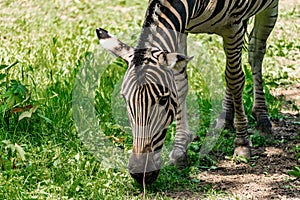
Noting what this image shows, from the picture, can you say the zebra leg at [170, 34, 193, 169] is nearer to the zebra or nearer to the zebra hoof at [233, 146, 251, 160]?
the zebra

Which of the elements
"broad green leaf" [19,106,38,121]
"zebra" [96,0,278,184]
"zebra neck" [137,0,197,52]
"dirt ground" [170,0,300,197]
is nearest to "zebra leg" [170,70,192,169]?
"zebra" [96,0,278,184]

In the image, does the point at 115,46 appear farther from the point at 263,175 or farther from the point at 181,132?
the point at 263,175

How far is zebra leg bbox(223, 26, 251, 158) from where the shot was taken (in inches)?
246

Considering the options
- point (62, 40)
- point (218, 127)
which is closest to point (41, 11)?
point (62, 40)

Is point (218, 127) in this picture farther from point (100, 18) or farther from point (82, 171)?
point (100, 18)

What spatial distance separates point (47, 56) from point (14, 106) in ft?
8.57

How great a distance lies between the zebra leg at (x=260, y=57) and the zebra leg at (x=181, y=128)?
3.70 feet

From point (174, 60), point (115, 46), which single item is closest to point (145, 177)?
point (174, 60)

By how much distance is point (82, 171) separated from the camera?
564 cm

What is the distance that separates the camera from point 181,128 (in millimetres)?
6398

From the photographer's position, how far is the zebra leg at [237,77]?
20.5 ft

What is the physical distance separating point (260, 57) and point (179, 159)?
208 centimetres

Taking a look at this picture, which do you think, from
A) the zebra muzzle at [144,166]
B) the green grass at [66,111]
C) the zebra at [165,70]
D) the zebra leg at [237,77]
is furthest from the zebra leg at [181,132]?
the zebra muzzle at [144,166]

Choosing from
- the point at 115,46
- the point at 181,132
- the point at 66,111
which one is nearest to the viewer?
the point at 115,46
